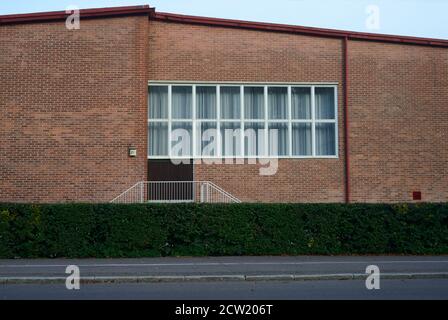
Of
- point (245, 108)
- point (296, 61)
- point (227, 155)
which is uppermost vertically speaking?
point (296, 61)

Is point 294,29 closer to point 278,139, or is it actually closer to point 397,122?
point 278,139

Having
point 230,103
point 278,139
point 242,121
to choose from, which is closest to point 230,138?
point 242,121

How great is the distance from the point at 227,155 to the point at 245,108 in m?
1.74

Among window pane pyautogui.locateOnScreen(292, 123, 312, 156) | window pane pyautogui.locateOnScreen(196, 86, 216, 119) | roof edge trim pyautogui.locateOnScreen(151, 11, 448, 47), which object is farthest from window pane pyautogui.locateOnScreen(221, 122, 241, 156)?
roof edge trim pyautogui.locateOnScreen(151, 11, 448, 47)

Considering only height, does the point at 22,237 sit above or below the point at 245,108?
below

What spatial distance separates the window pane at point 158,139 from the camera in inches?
806

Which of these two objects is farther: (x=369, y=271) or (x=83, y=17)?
(x=83, y=17)

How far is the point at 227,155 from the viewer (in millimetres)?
20656

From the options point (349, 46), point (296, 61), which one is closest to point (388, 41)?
point (349, 46)

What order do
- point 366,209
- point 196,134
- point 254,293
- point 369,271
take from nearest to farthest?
1. point 254,293
2. point 369,271
3. point 366,209
4. point 196,134

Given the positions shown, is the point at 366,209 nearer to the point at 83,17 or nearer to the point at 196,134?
the point at 196,134

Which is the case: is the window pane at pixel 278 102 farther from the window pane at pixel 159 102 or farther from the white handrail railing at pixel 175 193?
the window pane at pixel 159 102

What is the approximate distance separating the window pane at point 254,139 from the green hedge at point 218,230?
4016 millimetres

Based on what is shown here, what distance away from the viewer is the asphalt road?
10.4 metres
